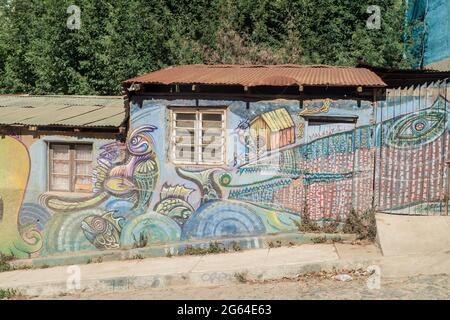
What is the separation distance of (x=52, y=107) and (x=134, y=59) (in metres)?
5.89

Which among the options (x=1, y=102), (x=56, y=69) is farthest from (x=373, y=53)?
(x=1, y=102)

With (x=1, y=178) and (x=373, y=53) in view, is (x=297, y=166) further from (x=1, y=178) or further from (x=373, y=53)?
(x=373, y=53)

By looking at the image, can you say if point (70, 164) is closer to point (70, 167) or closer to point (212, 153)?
point (70, 167)

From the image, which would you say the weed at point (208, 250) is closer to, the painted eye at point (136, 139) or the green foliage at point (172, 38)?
the painted eye at point (136, 139)

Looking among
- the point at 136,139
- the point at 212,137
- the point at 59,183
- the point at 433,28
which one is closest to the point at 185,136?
the point at 212,137

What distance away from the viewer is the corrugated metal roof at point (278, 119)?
9.14m

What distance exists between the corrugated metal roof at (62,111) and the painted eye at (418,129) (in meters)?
4.94

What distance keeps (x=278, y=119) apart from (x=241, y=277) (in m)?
2.93

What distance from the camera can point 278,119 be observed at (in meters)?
9.18

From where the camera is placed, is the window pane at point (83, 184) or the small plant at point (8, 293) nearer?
the small plant at point (8, 293)

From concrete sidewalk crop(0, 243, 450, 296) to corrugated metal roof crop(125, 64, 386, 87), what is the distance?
2771mm

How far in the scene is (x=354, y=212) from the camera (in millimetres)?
8984

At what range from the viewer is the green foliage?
17.2 meters

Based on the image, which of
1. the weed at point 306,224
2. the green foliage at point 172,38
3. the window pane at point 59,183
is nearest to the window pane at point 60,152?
the window pane at point 59,183
